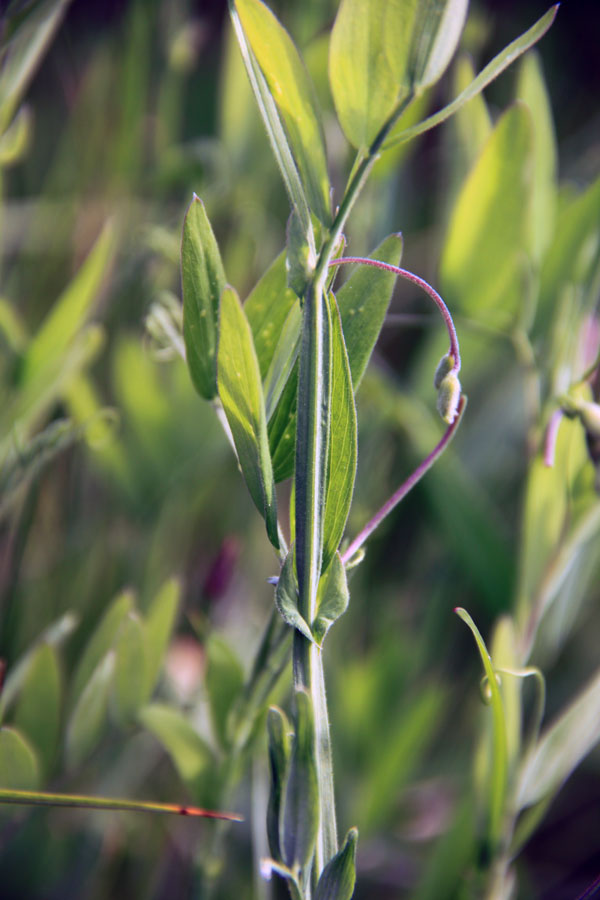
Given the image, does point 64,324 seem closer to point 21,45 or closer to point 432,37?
point 21,45

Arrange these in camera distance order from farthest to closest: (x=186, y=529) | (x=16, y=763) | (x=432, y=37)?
(x=186, y=529) → (x=16, y=763) → (x=432, y=37)

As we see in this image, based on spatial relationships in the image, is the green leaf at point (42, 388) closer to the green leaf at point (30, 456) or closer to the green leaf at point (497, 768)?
the green leaf at point (30, 456)

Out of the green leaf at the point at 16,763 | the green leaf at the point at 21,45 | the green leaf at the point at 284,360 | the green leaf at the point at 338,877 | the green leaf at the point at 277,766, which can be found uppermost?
the green leaf at the point at 21,45

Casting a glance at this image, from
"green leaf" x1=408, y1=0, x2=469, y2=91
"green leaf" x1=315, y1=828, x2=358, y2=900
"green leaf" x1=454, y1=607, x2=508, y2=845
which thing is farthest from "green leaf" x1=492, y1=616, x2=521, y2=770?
"green leaf" x1=408, y1=0, x2=469, y2=91

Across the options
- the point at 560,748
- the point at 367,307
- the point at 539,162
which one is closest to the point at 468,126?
the point at 539,162

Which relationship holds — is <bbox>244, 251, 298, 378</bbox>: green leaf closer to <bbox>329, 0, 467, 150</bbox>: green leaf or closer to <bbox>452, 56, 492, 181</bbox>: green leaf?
<bbox>329, 0, 467, 150</bbox>: green leaf

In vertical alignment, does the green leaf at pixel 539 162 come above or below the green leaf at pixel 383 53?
below

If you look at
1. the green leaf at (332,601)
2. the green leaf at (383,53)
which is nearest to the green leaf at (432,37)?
the green leaf at (383,53)
